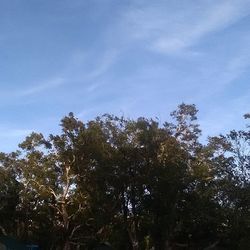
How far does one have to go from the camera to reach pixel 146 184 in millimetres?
31578

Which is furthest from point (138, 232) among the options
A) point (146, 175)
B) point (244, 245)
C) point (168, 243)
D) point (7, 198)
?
point (7, 198)

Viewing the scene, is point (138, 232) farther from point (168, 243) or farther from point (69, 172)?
point (69, 172)

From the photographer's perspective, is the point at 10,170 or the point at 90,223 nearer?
the point at 90,223

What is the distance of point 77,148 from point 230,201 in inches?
464

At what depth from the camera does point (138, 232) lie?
33.9 meters

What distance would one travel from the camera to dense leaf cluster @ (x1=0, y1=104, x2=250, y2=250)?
31.6 metres

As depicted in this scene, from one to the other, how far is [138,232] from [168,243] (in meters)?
2.64

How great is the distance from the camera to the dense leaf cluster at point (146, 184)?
31.6 metres

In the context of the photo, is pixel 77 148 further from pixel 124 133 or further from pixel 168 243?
pixel 168 243

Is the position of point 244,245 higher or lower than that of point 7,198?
lower

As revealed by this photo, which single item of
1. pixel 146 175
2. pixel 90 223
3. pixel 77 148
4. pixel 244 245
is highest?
pixel 77 148

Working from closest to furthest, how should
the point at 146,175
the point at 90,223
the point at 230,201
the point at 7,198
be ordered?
the point at 146,175
the point at 230,201
the point at 90,223
the point at 7,198

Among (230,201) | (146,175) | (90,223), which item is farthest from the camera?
(90,223)

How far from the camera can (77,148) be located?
3219cm
